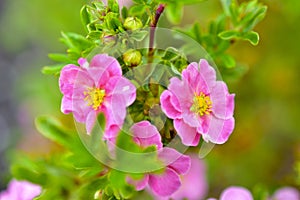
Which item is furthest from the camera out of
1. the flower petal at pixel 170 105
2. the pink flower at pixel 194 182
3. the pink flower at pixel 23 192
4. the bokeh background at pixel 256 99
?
the bokeh background at pixel 256 99

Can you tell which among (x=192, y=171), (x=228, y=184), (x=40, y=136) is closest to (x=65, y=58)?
(x=192, y=171)

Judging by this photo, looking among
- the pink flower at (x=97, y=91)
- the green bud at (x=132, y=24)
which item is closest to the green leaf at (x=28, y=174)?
the pink flower at (x=97, y=91)

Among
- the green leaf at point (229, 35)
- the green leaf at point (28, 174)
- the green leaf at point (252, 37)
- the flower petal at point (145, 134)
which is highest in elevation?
the flower petal at point (145, 134)

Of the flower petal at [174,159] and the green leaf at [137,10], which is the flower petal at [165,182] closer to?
the flower petal at [174,159]

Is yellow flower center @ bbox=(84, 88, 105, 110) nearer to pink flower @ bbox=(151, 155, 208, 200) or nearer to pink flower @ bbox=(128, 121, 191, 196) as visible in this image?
pink flower @ bbox=(128, 121, 191, 196)

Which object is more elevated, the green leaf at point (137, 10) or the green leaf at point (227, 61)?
the green leaf at point (137, 10)

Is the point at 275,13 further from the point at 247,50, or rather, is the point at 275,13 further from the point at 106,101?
the point at 106,101
